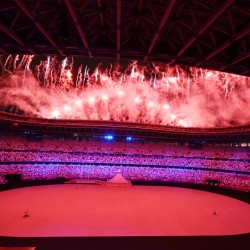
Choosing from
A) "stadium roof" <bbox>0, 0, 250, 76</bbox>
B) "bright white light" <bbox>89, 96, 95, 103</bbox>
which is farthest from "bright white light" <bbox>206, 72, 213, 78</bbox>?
"stadium roof" <bbox>0, 0, 250, 76</bbox>

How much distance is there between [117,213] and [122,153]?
86.8 ft

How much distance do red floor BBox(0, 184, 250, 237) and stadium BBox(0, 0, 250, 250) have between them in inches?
4.9

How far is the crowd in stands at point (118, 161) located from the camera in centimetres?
4047

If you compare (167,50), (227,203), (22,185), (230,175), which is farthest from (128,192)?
(167,50)

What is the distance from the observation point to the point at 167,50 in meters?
9.78

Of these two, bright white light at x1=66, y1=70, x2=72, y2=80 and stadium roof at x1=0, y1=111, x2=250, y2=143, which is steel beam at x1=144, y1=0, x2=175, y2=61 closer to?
stadium roof at x1=0, y1=111, x2=250, y2=143

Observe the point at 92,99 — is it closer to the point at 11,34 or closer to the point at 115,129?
the point at 115,129

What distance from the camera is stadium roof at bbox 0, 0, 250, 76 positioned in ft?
24.6

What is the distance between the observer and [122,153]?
48000mm

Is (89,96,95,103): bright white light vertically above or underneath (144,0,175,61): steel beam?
above

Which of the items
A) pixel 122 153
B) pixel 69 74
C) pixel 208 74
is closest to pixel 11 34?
pixel 208 74

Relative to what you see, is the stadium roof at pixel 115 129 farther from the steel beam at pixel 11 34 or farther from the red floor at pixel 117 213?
the steel beam at pixel 11 34

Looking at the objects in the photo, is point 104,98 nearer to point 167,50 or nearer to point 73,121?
point 73,121

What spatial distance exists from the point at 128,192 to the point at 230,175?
18.3 meters
